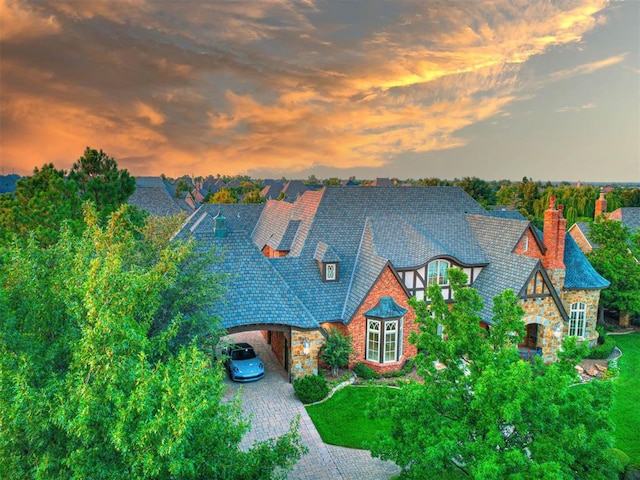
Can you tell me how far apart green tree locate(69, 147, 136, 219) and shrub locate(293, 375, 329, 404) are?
14865mm

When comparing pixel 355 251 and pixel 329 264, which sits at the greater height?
pixel 355 251

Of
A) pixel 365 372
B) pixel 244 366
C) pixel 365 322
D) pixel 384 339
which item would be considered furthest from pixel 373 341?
pixel 244 366

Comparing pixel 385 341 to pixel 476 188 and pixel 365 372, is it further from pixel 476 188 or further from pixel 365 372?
pixel 476 188

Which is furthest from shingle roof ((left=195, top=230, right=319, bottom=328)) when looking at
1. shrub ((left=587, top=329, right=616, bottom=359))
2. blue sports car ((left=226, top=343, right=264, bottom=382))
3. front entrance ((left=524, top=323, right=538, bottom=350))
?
shrub ((left=587, top=329, right=616, bottom=359))

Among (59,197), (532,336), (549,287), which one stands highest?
(59,197)

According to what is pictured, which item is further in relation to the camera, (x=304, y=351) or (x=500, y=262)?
(x=500, y=262)

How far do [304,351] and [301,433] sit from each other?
4.75 metres

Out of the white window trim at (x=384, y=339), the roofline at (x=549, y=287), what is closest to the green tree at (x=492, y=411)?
the white window trim at (x=384, y=339)

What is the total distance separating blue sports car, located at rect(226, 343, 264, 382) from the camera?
21734 millimetres

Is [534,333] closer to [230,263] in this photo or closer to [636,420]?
[636,420]

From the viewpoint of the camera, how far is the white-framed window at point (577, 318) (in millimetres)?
26922

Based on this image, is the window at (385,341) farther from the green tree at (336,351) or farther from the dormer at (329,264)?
the dormer at (329,264)

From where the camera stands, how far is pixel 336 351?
2194 centimetres

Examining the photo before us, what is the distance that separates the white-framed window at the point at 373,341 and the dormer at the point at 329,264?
3.61 m
